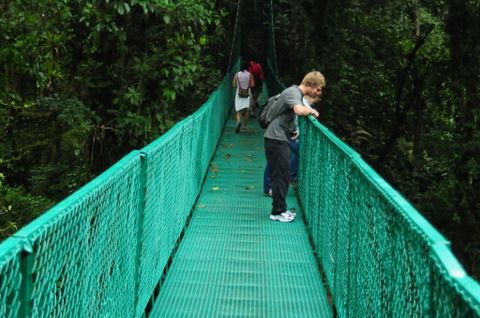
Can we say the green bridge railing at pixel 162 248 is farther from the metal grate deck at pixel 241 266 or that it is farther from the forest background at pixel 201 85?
the forest background at pixel 201 85

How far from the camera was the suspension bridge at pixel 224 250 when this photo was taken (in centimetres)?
211

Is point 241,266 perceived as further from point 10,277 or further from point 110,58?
point 10,277

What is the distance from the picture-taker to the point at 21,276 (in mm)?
1972

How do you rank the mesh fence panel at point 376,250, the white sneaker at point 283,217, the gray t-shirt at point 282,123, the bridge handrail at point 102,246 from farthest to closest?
the white sneaker at point 283,217, the gray t-shirt at point 282,123, the bridge handrail at point 102,246, the mesh fence panel at point 376,250

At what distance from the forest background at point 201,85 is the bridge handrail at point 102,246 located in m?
2.18

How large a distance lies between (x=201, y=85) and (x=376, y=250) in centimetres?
1275

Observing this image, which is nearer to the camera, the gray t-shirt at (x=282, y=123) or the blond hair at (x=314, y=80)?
the blond hair at (x=314, y=80)

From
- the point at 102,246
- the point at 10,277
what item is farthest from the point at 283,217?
the point at 10,277

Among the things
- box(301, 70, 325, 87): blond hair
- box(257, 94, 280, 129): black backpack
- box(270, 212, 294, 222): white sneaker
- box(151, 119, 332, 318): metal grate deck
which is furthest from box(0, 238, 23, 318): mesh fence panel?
box(270, 212, 294, 222): white sneaker

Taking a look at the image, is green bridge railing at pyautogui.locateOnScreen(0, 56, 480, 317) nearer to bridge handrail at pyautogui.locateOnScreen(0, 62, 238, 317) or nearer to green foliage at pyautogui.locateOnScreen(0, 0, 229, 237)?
bridge handrail at pyautogui.locateOnScreen(0, 62, 238, 317)

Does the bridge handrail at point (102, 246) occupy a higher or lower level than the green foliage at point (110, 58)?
lower

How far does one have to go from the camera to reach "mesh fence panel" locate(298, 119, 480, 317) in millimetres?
1894

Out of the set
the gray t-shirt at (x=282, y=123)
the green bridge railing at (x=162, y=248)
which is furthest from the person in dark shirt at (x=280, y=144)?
the green bridge railing at (x=162, y=248)

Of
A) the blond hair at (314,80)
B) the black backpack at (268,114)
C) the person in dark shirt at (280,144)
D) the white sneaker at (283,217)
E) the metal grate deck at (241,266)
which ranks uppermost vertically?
the blond hair at (314,80)
